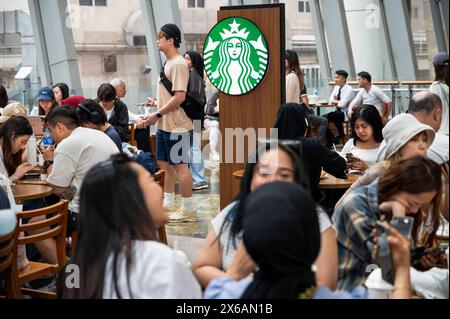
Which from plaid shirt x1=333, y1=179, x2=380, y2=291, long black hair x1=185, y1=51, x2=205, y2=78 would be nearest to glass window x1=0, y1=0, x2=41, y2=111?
long black hair x1=185, y1=51, x2=205, y2=78

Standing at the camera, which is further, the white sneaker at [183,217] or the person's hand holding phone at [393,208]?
the white sneaker at [183,217]

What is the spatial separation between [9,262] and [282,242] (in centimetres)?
216

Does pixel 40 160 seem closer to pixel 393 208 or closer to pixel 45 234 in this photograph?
pixel 45 234

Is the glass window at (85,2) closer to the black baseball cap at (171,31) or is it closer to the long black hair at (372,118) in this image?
the black baseball cap at (171,31)

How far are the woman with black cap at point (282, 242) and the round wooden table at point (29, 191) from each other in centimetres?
283

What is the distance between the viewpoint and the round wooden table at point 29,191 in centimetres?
462

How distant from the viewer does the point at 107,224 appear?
2.20 m

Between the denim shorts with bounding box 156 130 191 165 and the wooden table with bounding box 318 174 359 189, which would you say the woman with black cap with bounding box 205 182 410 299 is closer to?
the wooden table with bounding box 318 174 359 189

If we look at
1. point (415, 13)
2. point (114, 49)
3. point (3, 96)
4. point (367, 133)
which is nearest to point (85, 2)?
point (114, 49)

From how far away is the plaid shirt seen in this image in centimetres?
287

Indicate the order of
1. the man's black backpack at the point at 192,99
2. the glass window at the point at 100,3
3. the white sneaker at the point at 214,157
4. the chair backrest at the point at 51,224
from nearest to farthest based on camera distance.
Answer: the chair backrest at the point at 51,224 < the man's black backpack at the point at 192,99 < the white sneaker at the point at 214,157 < the glass window at the point at 100,3

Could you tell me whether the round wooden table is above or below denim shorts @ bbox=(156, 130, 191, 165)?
below

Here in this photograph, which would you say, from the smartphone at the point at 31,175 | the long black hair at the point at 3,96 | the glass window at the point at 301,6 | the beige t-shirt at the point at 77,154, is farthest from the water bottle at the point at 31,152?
the glass window at the point at 301,6

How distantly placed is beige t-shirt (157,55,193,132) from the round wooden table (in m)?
1.94
